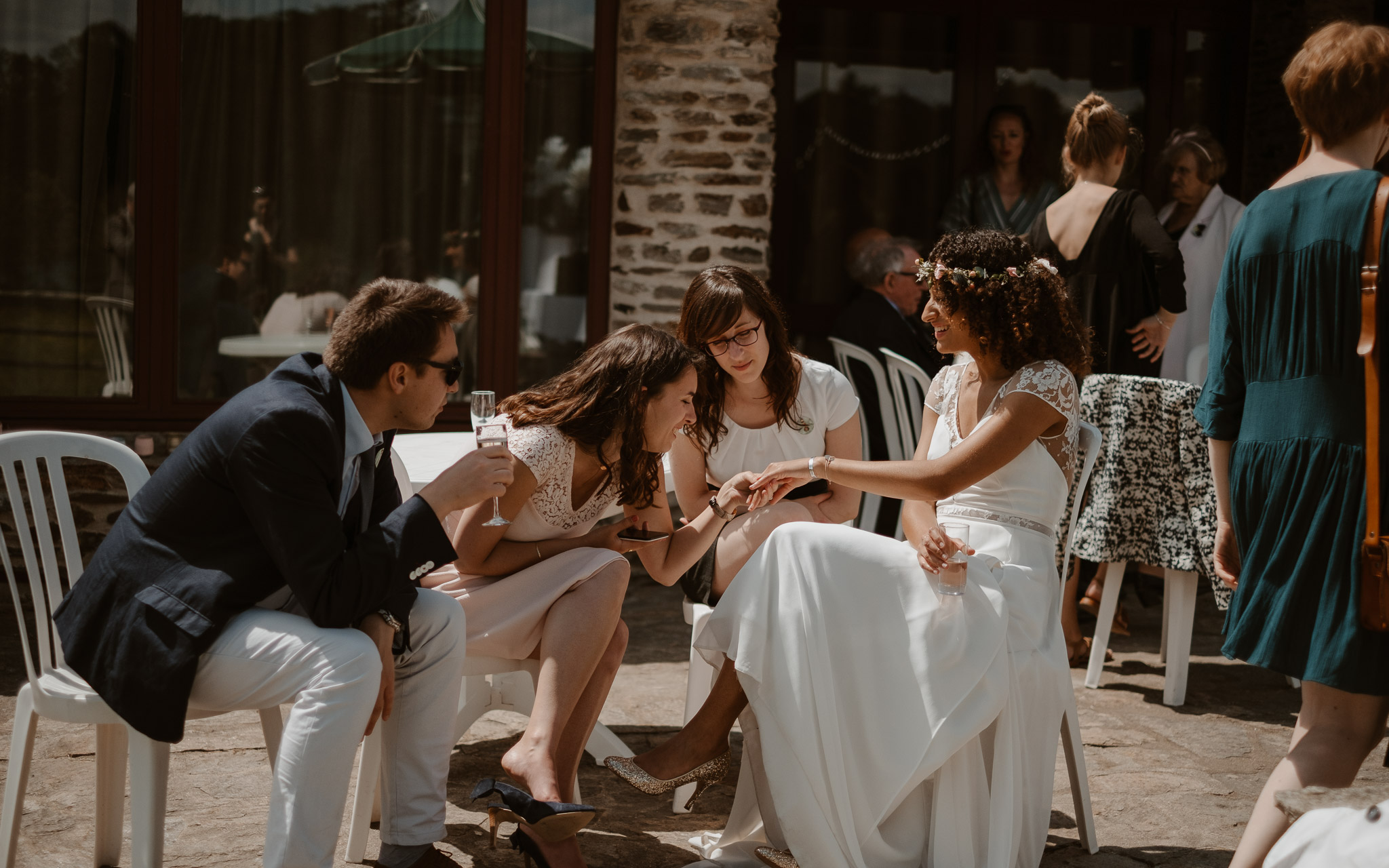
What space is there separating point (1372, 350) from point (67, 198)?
15.5ft

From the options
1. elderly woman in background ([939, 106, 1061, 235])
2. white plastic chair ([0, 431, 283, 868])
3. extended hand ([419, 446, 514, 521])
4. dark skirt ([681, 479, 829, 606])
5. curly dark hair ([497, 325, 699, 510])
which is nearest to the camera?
white plastic chair ([0, 431, 283, 868])

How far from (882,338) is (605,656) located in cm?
269

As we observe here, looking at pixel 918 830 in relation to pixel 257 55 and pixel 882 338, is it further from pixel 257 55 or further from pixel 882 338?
pixel 257 55

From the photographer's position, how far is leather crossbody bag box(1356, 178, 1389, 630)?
80.4 inches

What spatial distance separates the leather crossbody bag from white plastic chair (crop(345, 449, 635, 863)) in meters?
1.51

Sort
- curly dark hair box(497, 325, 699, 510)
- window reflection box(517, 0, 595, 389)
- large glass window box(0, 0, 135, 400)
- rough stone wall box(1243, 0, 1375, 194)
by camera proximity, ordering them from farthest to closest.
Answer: rough stone wall box(1243, 0, 1375, 194)
window reflection box(517, 0, 595, 389)
large glass window box(0, 0, 135, 400)
curly dark hair box(497, 325, 699, 510)

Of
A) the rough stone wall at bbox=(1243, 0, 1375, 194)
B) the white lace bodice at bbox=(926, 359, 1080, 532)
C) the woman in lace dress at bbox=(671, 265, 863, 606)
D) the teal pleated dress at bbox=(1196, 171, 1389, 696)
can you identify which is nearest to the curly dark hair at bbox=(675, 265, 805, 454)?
the woman in lace dress at bbox=(671, 265, 863, 606)

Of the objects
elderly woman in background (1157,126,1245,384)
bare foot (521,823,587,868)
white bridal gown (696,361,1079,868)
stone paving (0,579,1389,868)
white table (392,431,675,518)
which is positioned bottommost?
stone paving (0,579,1389,868)

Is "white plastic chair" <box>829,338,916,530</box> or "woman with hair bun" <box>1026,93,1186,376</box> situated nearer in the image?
"white plastic chair" <box>829,338,916,530</box>

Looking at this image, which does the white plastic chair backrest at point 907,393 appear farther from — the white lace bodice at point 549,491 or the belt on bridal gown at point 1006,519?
the white lace bodice at point 549,491

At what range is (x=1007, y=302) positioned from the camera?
8.91 ft

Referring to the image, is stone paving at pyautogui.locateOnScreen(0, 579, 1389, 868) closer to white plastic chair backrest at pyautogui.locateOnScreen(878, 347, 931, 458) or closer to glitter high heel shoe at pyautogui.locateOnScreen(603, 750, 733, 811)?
glitter high heel shoe at pyautogui.locateOnScreen(603, 750, 733, 811)

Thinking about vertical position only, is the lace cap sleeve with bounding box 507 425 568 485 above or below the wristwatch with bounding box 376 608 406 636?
above

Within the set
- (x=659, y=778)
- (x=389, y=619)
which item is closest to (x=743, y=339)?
(x=659, y=778)
